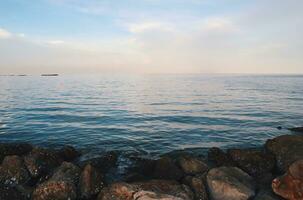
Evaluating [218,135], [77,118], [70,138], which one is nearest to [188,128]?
[218,135]

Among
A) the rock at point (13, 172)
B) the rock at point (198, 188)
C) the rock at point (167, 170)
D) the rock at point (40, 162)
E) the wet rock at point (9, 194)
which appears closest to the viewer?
the rock at point (198, 188)

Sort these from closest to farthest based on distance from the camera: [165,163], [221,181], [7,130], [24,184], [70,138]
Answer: [221,181] → [24,184] → [165,163] → [70,138] → [7,130]

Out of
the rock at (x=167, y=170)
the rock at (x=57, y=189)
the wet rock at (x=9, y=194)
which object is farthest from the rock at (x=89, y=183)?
the rock at (x=167, y=170)

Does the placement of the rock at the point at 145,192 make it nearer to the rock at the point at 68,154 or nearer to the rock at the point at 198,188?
the rock at the point at 198,188

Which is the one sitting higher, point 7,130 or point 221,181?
point 221,181

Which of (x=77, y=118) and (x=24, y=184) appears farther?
(x=77, y=118)

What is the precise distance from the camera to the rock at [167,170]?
1312 centimetres

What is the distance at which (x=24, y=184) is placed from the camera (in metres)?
12.8

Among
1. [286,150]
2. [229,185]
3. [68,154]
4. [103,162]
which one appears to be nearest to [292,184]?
[229,185]

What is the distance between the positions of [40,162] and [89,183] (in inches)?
143

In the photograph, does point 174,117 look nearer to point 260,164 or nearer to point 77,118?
point 77,118

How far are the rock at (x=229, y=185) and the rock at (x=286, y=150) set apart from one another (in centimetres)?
287

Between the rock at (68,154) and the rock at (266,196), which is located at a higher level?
the rock at (266,196)

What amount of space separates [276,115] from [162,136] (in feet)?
55.4
